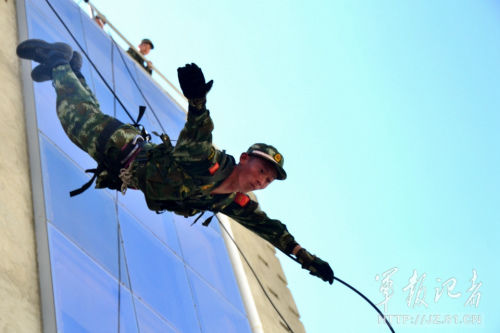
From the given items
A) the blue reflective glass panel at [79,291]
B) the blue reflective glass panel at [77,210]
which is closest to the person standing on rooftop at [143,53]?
the blue reflective glass panel at [77,210]

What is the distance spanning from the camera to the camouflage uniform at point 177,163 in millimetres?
5277

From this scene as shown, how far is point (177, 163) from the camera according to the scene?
5559 millimetres

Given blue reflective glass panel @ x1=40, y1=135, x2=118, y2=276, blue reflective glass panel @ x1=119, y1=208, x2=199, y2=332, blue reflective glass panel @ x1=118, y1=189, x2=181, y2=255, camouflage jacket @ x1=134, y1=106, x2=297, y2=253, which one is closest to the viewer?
camouflage jacket @ x1=134, y1=106, x2=297, y2=253

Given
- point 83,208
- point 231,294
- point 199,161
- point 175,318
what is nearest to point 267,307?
point 231,294

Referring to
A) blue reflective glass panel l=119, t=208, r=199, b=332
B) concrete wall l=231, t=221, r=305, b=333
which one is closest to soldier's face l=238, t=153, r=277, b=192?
blue reflective glass panel l=119, t=208, r=199, b=332

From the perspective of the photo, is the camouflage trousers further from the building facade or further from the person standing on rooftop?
the person standing on rooftop

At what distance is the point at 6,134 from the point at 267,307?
5118 mm

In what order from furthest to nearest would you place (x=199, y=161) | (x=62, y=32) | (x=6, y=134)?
1. (x=62, y=32)
2. (x=6, y=134)
3. (x=199, y=161)

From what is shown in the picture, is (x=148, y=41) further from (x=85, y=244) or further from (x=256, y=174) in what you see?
(x=256, y=174)

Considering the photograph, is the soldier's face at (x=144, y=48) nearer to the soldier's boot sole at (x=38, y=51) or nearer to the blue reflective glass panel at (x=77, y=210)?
the soldier's boot sole at (x=38, y=51)

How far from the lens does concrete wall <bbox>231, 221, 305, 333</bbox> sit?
383 inches

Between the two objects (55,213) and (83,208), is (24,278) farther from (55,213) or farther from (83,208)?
(83,208)

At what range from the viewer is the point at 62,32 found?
9.05 metres

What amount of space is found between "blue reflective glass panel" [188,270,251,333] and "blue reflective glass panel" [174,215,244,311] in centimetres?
17
